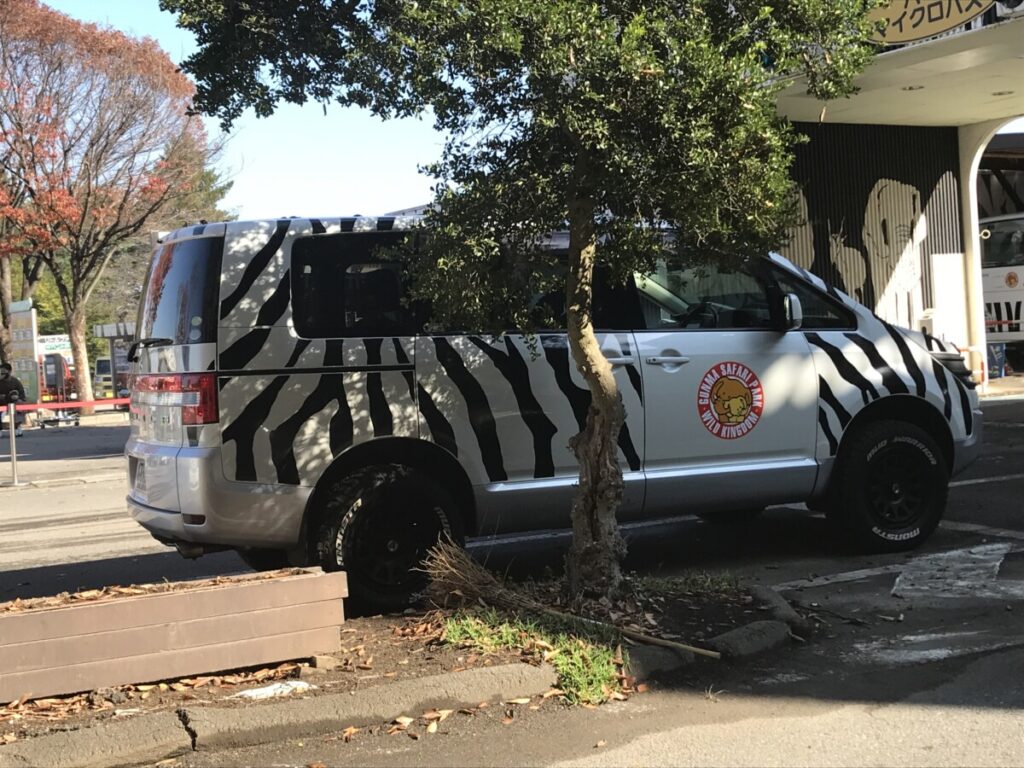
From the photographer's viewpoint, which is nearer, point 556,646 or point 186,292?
point 556,646

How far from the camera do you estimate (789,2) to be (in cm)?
480

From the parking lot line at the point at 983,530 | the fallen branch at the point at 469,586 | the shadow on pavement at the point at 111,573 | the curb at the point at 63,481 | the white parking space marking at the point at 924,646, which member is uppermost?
the fallen branch at the point at 469,586

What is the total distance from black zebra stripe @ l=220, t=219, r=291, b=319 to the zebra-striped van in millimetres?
12

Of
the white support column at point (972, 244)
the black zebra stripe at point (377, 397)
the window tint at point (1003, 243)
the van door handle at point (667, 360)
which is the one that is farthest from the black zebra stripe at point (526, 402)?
the window tint at point (1003, 243)

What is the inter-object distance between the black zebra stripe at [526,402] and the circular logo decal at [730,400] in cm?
101

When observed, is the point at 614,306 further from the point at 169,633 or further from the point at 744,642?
the point at 169,633

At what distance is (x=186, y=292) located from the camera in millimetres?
5680

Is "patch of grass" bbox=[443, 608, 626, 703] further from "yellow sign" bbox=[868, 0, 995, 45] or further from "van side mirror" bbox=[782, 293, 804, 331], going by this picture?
"yellow sign" bbox=[868, 0, 995, 45]

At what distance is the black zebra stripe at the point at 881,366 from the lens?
6898 mm

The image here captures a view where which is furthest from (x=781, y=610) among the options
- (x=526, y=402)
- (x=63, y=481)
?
(x=63, y=481)

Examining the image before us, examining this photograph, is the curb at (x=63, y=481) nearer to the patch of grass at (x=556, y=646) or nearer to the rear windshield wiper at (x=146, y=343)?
the rear windshield wiper at (x=146, y=343)

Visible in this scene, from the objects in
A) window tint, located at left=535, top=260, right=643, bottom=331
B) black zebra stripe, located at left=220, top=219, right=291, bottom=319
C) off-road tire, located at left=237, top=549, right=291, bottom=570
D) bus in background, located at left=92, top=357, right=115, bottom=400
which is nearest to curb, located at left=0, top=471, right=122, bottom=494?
off-road tire, located at left=237, top=549, right=291, bottom=570

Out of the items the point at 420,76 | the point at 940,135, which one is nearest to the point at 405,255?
the point at 420,76

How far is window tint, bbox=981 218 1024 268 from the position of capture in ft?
78.8
